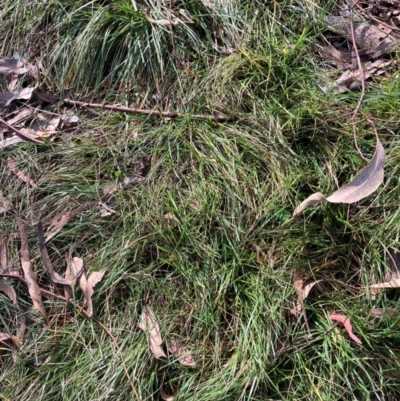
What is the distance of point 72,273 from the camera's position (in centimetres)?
229

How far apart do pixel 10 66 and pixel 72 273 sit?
0.99 m

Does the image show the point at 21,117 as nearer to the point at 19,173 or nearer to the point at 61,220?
the point at 19,173

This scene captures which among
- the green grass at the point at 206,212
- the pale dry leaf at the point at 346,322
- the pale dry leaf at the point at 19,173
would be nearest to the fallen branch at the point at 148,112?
the green grass at the point at 206,212

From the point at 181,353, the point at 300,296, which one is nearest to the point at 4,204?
the point at 181,353

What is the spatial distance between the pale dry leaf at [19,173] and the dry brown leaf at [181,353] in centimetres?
88

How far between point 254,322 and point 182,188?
61cm

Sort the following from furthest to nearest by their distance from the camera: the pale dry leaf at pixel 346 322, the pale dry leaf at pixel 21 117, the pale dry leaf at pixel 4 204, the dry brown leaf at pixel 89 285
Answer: the pale dry leaf at pixel 21 117, the pale dry leaf at pixel 4 204, the dry brown leaf at pixel 89 285, the pale dry leaf at pixel 346 322

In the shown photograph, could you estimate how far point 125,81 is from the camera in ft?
8.13

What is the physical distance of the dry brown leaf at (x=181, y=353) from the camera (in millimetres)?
2182

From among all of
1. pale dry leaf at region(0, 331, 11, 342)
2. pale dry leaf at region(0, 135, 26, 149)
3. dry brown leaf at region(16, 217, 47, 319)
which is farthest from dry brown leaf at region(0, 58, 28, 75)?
pale dry leaf at region(0, 331, 11, 342)

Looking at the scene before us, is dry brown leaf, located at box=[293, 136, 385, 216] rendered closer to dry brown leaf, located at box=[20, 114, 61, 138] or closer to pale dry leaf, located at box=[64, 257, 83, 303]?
pale dry leaf, located at box=[64, 257, 83, 303]

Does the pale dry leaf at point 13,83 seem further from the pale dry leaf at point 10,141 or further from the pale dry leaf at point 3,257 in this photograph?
the pale dry leaf at point 3,257

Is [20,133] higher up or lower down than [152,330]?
higher up

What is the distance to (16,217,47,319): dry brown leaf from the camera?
226cm
